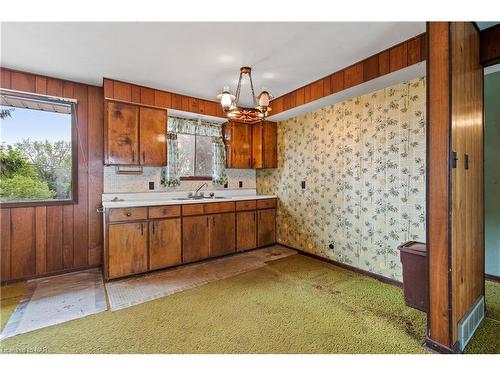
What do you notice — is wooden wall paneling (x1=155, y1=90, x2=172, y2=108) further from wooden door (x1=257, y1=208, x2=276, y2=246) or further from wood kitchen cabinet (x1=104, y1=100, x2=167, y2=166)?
wooden door (x1=257, y1=208, x2=276, y2=246)

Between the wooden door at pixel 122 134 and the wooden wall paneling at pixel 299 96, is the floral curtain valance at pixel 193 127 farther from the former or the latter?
the wooden wall paneling at pixel 299 96

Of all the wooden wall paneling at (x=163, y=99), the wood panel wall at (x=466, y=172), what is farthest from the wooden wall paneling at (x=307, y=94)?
the wooden wall paneling at (x=163, y=99)

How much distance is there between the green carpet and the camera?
5.45 ft

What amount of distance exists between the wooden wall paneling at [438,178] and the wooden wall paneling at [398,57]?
0.70 meters

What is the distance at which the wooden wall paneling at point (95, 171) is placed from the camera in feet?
10.5

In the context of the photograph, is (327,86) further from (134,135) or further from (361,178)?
(134,135)

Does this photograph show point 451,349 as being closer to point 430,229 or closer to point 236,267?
point 430,229

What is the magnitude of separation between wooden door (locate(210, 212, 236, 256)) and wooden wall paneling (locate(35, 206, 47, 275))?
2065 millimetres

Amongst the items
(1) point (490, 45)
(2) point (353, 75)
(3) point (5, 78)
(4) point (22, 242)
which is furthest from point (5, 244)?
(1) point (490, 45)

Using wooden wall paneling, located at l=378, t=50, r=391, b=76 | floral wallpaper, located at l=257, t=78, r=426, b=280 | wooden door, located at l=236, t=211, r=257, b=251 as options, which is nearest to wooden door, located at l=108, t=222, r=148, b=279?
Result: wooden door, located at l=236, t=211, r=257, b=251

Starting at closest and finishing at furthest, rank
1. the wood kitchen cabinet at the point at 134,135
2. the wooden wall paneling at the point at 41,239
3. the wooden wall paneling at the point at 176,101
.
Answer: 1. the wooden wall paneling at the point at 41,239
2. the wood kitchen cabinet at the point at 134,135
3. the wooden wall paneling at the point at 176,101

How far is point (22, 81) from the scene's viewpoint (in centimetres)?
277

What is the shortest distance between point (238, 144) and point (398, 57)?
8.44ft
